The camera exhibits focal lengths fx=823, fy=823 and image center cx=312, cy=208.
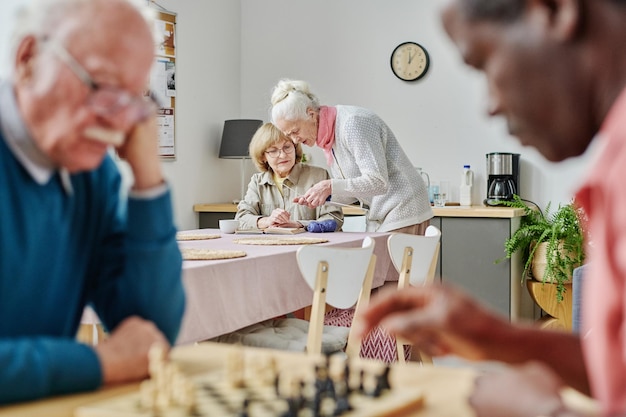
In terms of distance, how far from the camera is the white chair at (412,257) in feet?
10.6

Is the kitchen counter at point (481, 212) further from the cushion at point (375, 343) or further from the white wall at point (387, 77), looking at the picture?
the cushion at point (375, 343)

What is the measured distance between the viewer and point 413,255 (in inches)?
131

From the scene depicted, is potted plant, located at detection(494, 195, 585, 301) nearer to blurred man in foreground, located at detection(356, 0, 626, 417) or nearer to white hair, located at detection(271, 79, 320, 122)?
white hair, located at detection(271, 79, 320, 122)

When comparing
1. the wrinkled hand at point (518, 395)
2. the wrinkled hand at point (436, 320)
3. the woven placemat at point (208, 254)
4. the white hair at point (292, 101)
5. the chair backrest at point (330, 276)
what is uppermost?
the white hair at point (292, 101)

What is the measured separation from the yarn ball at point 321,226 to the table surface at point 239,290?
0.65 m

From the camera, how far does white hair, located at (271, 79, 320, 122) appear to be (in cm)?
387

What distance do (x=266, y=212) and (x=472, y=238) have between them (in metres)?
Result: 1.53

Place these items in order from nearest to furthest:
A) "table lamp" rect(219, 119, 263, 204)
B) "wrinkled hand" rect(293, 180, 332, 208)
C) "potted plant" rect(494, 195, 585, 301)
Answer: "wrinkled hand" rect(293, 180, 332, 208) < "potted plant" rect(494, 195, 585, 301) < "table lamp" rect(219, 119, 263, 204)

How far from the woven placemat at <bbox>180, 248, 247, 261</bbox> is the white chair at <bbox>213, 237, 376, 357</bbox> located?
0.25 m

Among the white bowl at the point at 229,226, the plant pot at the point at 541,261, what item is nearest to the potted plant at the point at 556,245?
the plant pot at the point at 541,261

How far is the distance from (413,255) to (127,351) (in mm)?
2424

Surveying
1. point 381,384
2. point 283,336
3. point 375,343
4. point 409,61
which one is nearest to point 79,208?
point 381,384

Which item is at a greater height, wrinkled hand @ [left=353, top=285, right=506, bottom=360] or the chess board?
wrinkled hand @ [left=353, top=285, right=506, bottom=360]

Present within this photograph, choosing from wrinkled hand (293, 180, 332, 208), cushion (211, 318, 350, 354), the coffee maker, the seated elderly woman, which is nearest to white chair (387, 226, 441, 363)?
cushion (211, 318, 350, 354)
